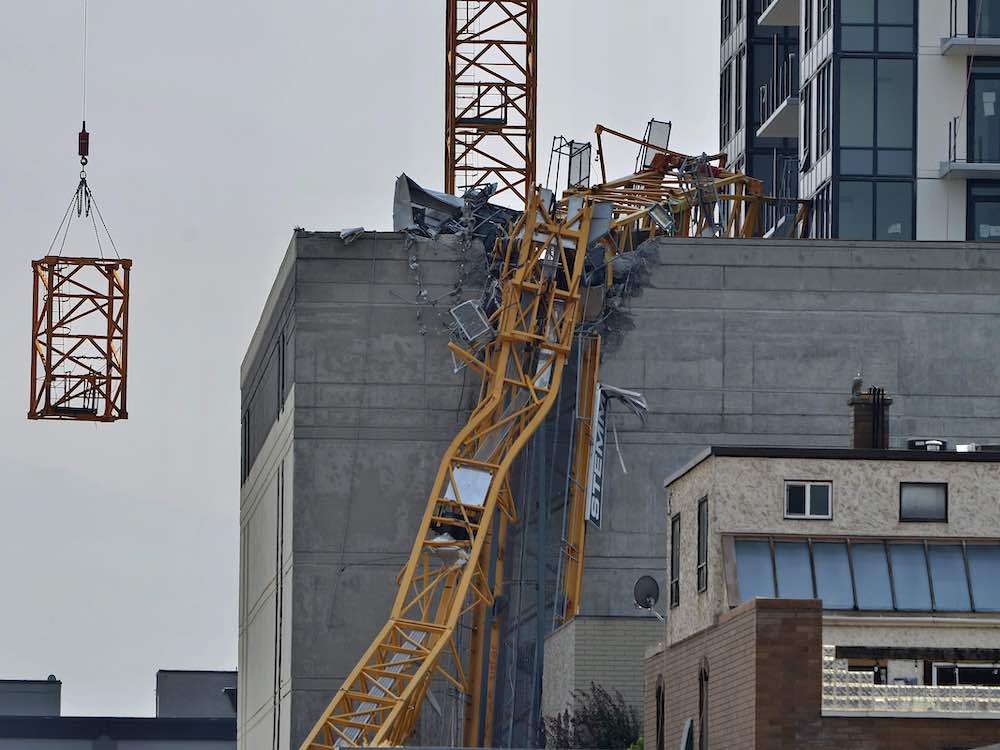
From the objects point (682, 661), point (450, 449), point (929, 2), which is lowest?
point (682, 661)

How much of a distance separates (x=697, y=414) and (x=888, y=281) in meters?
8.03

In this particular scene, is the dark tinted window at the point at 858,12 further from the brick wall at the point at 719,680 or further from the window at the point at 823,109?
the brick wall at the point at 719,680

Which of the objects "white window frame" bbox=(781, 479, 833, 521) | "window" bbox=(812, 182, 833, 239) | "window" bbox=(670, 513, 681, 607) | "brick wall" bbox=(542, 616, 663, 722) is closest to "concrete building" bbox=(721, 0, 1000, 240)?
"window" bbox=(812, 182, 833, 239)

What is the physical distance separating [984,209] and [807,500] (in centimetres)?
6142

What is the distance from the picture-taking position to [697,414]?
92.9 meters

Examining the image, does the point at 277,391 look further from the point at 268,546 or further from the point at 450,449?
the point at 450,449

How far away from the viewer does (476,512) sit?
3494 inches

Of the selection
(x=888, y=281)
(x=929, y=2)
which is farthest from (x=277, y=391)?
(x=929, y=2)

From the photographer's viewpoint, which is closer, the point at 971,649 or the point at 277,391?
the point at 971,649

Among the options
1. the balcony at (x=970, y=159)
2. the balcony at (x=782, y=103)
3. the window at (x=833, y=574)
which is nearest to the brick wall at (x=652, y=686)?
the window at (x=833, y=574)

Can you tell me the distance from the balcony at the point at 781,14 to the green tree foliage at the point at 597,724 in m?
55.9

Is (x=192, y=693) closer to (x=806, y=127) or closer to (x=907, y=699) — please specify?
(x=806, y=127)

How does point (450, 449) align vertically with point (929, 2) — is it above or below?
below

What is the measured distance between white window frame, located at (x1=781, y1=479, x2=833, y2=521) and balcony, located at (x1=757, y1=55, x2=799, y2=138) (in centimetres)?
7073
